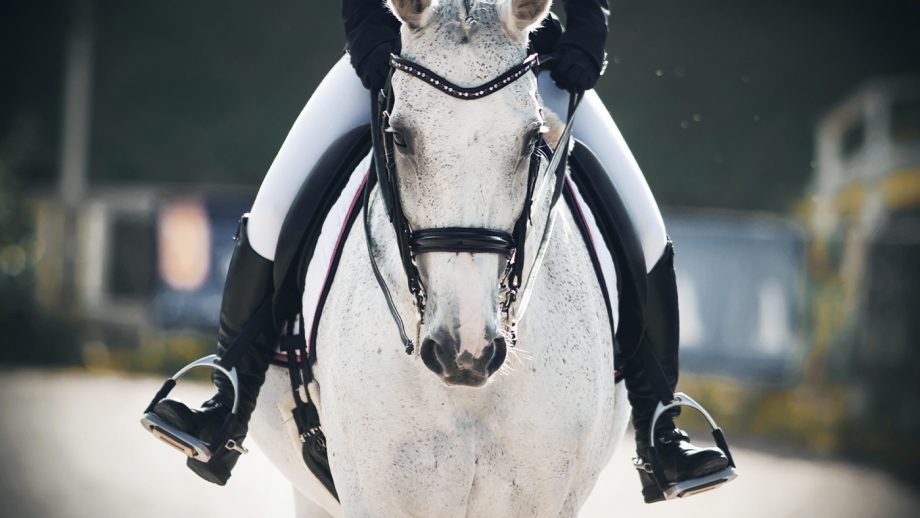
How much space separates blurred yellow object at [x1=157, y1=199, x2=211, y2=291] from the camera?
42.2ft

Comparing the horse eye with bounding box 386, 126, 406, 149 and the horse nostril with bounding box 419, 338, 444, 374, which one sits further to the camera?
the horse eye with bounding box 386, 126, 406, 149

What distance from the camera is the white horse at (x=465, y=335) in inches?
104

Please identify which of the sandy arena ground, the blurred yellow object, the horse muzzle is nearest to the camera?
the horse muzzle

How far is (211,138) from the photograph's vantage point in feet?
66.3

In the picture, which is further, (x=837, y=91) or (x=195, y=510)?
(x=837, y=91)

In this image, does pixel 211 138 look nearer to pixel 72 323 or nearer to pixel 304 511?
pixel 72 323

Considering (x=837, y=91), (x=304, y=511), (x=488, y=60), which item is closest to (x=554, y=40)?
(x=488, y=60)

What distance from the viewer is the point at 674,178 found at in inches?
715

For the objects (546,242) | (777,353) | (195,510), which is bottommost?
(195,510)

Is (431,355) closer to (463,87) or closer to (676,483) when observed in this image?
(463,87)

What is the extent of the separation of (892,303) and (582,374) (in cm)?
844

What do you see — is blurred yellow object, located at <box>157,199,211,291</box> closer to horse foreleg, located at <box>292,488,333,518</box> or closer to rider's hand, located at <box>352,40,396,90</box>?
horse foreleg, located at <box>292,488,333,518</box>

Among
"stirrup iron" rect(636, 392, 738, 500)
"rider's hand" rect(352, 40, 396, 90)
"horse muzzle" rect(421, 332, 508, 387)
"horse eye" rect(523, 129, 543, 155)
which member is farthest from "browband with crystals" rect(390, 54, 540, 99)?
"stirrup iron" rect(636, 392, 738, 500)

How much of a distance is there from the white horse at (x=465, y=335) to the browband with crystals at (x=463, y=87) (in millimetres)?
17
